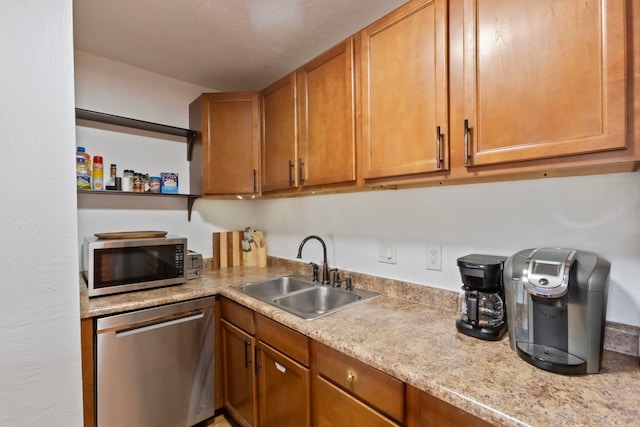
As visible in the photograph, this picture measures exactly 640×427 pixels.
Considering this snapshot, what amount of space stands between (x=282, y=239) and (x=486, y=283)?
159cm

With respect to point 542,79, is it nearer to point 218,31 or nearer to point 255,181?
point 218,31

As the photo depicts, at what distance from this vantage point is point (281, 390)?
1.41 m

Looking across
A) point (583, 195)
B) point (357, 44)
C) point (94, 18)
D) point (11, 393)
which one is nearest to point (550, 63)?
point (583, 195)

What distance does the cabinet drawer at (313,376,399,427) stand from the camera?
3.32 ft

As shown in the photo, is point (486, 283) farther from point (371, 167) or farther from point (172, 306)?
point (172, 306)

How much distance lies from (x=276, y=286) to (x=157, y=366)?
80cm

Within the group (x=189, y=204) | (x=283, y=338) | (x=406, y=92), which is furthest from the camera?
(x=189, y=204)

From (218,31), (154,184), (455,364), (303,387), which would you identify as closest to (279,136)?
(218,31)

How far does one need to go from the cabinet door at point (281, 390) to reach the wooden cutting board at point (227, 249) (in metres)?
1.02

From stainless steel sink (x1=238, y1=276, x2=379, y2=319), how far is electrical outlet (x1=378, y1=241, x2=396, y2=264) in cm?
20

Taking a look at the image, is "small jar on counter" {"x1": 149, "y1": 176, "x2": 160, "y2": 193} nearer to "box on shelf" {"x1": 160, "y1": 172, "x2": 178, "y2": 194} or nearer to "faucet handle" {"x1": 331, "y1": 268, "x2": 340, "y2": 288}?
"box on shelf" {"x1": 160, "y1": 172, "x2": 178, "y2": 194}

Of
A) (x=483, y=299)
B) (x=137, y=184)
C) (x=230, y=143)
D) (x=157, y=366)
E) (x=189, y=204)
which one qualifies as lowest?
(x=157, y=366)

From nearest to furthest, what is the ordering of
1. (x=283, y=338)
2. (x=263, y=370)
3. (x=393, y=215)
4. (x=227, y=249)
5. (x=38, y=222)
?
(x=38, y=222), (x=283, y=338), (x=263, y=370), (x=393, y=215), (x=227, y=249)

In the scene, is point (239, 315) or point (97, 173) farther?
point (97, 173)
